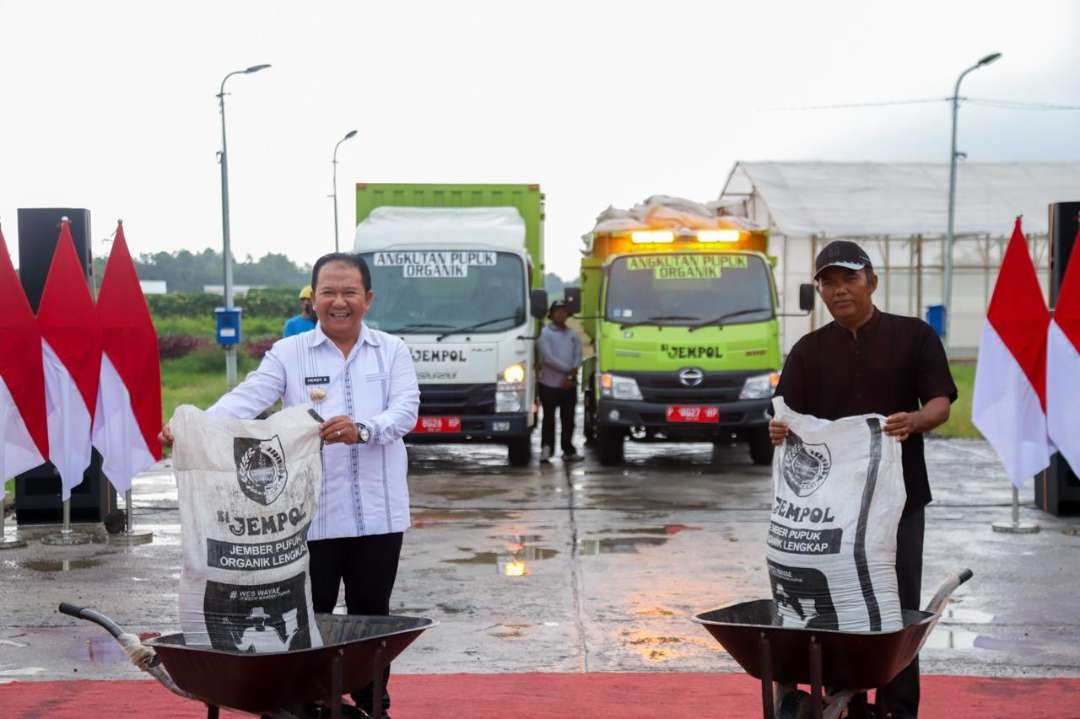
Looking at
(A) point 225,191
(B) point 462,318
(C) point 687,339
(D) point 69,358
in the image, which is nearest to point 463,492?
(B) point 462,318

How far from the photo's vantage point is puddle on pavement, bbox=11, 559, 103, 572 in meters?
9.36

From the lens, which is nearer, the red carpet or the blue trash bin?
the red carpet

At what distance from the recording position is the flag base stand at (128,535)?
10.4m

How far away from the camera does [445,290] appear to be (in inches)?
596

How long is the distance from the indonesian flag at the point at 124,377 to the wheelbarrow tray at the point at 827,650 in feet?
23.0

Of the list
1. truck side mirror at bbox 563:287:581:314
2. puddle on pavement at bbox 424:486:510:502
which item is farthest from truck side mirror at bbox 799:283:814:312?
puddle on pavement at bbox 424:486:510:502

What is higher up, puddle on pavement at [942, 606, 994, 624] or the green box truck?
the green box truck

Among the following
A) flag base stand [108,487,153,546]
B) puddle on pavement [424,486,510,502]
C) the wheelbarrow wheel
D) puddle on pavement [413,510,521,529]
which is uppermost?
the wheelbarrow wheel

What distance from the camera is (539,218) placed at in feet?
55.5

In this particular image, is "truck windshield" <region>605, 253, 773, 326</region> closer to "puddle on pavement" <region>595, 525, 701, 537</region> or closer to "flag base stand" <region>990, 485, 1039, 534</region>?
"puddle on pavement" <region>595, 525, 701, 537</region>

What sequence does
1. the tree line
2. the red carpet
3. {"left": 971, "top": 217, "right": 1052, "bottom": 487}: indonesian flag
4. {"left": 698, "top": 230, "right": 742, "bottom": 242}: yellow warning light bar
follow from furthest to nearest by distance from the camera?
1. the tree line
2. {"left": 698, "top": 230, "right": 742, "bottom": 242}: yellow warning light bar
3. {"left": 971, "top": 217, "right": 1052, "bottom": 487}: indonesian flag
4. the red carpet

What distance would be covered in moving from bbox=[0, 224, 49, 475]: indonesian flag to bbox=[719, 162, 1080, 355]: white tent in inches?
1179

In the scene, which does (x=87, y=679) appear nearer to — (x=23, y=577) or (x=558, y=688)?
(x=558, y=688)

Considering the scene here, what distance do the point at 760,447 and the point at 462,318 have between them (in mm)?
3513
